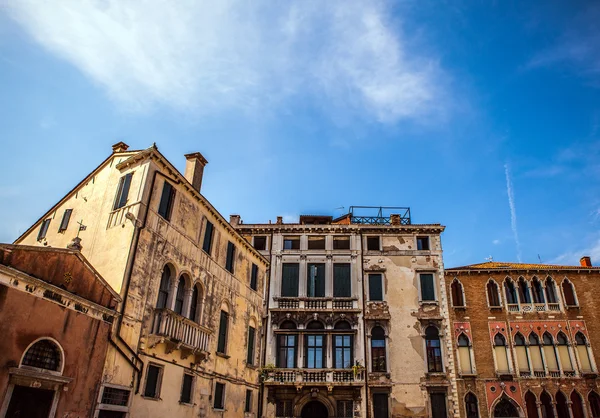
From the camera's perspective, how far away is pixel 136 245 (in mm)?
15227

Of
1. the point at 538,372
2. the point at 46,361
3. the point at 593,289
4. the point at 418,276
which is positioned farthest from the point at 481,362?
the point at 46,361

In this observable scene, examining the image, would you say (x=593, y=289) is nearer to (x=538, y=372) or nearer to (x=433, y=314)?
(x=538, y=372)

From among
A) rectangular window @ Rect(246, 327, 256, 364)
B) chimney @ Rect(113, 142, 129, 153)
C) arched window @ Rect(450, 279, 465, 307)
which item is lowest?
rectangular window @ Rect(246, 327, 256, 364)

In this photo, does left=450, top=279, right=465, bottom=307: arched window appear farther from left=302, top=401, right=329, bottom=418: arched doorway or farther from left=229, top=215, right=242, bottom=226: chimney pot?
left=229, top=215, right=242, bottom=226: chimney pot

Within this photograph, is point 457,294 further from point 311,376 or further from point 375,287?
point 311,376

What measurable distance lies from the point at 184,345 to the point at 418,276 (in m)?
17.6

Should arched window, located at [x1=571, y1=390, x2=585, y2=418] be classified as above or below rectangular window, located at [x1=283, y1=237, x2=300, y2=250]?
below

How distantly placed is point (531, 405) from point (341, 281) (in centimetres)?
1297

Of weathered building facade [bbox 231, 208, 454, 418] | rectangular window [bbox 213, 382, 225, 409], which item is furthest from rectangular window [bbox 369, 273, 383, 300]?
rectangular window [bbox 213, 382, 225, 409]

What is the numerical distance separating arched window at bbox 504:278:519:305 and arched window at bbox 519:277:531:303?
14.4 inches

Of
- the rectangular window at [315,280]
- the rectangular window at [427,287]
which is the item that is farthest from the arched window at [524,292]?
the rectangular window at [315,280]

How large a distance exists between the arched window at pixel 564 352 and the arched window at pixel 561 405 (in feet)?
4.86

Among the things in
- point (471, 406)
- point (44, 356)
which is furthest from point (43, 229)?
point (471, 406)

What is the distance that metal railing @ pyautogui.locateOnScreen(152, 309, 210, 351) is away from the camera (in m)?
15.8
